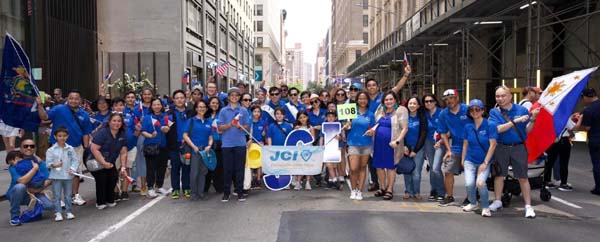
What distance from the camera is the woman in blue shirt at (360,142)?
27.9 ft

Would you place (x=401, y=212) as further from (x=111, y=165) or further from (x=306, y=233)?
(x=111, y=165)

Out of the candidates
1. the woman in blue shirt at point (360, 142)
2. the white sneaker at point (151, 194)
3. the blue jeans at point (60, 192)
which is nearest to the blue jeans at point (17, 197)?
the blue jeans at point (60, 192)

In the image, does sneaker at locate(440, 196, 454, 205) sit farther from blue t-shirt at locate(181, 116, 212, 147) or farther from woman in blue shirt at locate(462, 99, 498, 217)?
blue t-shirt at locate(181, 116, 212, 147)

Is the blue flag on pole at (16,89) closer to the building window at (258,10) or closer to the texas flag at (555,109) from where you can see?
the texas flag at (555,109)

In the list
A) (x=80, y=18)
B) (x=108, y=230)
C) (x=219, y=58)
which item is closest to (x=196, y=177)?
(x=108, y=230)

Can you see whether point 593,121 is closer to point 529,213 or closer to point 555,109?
point 555,109

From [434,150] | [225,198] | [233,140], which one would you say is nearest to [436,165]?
[434,150]

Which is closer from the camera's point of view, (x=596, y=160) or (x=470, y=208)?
(x=470, y=208)

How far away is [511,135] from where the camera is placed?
7027mm

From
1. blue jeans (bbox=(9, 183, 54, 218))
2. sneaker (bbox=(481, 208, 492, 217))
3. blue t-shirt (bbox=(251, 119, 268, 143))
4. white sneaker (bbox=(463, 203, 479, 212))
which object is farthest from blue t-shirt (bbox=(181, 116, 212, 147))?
sneaker (bbox=(481, 208, 492, 217))

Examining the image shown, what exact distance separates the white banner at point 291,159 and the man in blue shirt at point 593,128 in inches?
178

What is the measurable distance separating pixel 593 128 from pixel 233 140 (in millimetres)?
6085

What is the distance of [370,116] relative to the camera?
28.3 ft

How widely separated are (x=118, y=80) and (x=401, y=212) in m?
25.7
